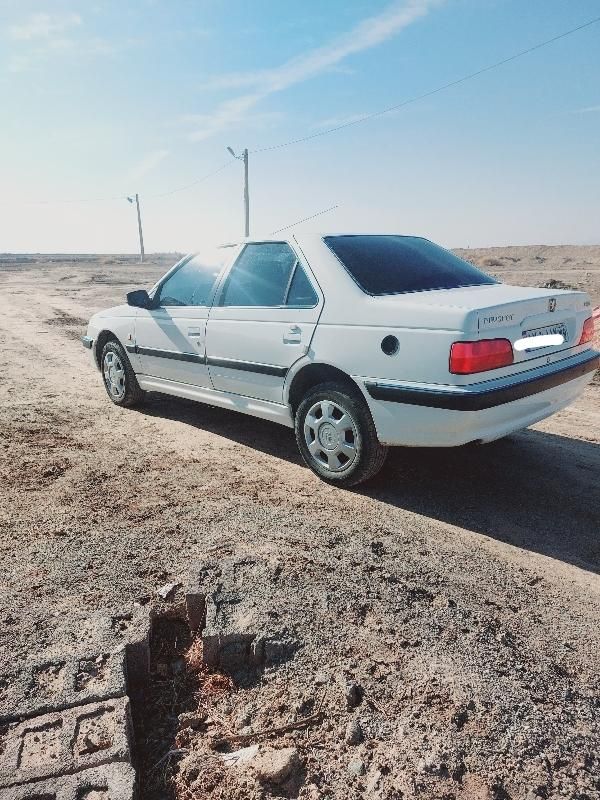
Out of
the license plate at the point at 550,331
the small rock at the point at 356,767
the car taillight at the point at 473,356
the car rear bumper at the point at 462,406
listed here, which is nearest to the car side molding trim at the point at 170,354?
the car rear bumper at the point at 462,406

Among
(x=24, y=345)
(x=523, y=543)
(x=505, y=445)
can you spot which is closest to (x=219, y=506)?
(x=523, y=543)

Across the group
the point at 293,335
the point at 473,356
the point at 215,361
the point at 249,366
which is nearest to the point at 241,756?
the point at 473,356

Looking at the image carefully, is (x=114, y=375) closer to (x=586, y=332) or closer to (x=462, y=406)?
(x=462, y=406)

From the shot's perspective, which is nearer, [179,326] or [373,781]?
[373,781]

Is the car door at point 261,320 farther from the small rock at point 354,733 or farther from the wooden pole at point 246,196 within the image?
the wooden pole at point 246,196

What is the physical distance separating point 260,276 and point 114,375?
236 cm

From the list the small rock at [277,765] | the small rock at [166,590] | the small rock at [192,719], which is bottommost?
the small rock at [192,719]

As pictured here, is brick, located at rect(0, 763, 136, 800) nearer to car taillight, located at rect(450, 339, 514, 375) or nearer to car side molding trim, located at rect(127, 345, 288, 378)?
car taillight, located at rect(450, 339, 514, 375)

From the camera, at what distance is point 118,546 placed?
2.99 metres

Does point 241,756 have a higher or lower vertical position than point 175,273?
lower

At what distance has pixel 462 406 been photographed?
300 cm

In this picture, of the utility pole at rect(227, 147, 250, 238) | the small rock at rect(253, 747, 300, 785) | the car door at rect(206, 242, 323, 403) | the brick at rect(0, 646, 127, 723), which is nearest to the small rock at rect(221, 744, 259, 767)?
the small rock at rect(253, 747, 300, 785)

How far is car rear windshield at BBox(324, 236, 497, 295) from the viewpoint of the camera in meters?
3.61

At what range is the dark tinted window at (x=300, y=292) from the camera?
12.3 ft
